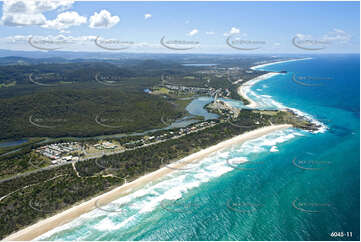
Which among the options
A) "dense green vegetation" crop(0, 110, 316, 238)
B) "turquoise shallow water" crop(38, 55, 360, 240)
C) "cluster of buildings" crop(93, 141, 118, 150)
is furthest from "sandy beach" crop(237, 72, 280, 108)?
"cluster of buildings" crop(93, 141, 118, 150)

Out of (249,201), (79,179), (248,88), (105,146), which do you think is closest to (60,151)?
(105,146)

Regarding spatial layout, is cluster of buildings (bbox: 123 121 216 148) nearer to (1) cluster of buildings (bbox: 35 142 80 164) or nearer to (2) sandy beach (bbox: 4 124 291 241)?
(2) sandy beach (bbox: 4 124 291 241)

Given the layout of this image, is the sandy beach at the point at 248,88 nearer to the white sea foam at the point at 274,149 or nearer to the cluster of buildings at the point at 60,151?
the white sea foam at the point at 274,149

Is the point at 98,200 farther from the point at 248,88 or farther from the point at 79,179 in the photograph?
the point at 248,88

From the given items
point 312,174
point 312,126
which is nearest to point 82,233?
point 312,174

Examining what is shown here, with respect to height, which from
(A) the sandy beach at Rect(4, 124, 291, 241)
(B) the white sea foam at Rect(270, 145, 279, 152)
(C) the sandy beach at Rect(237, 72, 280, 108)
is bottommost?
(A) the sandy beach at Rect(4, 124, 291, 241)

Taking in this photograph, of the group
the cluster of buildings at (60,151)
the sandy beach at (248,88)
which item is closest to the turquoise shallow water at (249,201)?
the cluster of buildings at (60,151)
